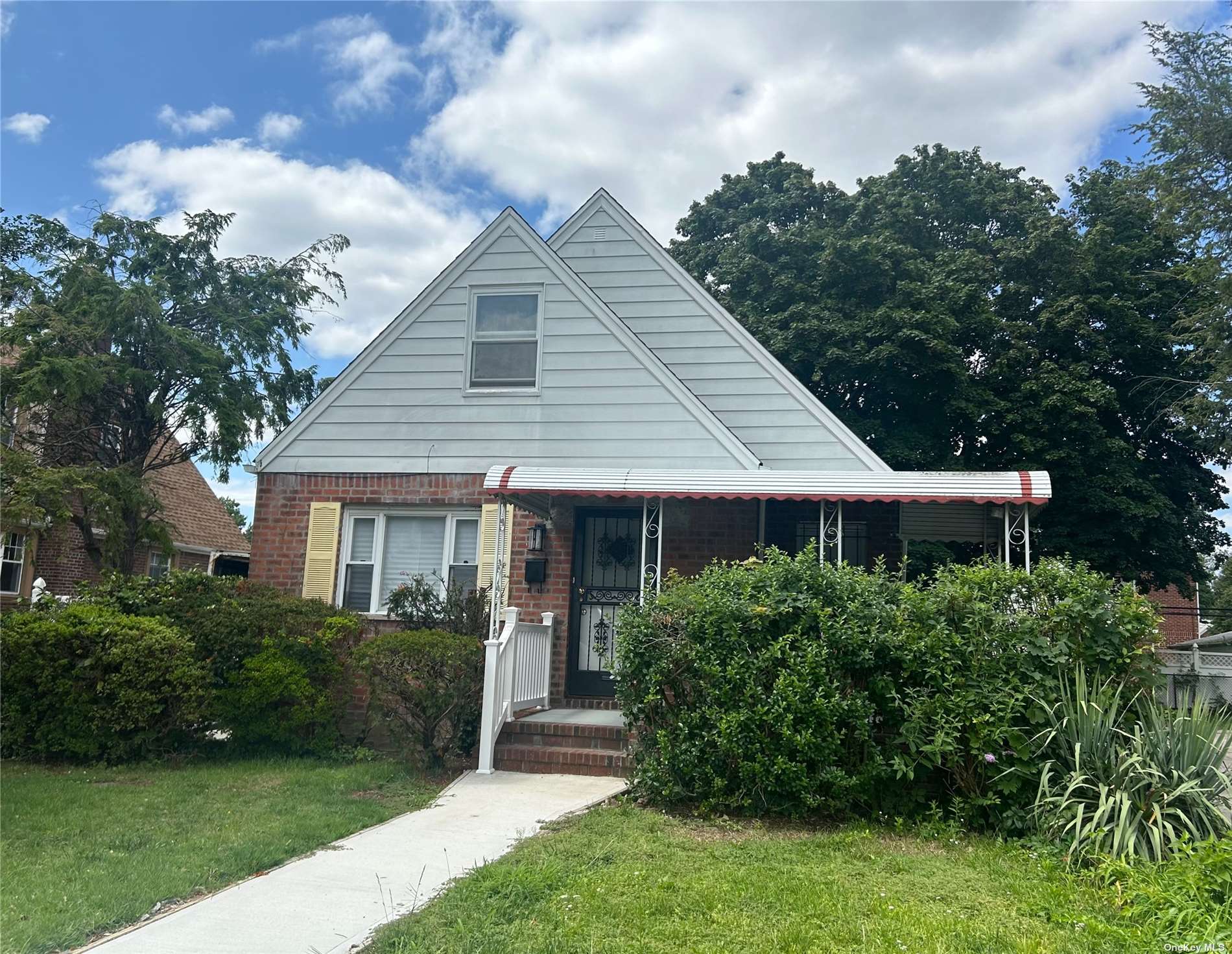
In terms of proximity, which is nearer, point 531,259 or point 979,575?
point 979,575

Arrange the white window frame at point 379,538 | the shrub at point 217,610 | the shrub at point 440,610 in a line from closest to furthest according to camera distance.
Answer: the shrub at point 217,610 < the shrub at point 440,610 < the white window frame at point 379,538

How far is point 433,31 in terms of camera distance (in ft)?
37.6

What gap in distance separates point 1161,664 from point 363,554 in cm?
861

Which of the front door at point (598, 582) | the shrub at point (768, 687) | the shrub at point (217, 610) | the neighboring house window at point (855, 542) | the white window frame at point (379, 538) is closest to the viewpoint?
the shrub at point (768, 687)

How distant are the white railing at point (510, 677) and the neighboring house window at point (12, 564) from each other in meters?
13.1

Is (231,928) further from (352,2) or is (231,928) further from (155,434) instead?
(155,434)

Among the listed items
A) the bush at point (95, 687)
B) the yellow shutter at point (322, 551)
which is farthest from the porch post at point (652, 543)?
the bush at point (95, 687)

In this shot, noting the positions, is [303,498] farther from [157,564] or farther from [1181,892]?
[157,564]

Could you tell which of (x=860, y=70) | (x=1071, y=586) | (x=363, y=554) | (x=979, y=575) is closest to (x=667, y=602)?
(x=979, y=575)

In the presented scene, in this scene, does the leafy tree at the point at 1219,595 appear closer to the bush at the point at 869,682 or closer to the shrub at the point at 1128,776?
the bush at the point at 869,682

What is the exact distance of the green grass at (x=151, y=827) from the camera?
4.70 metres

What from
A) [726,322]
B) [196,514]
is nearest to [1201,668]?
[726,322]

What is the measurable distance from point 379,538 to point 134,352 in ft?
17.9

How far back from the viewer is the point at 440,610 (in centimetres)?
981
